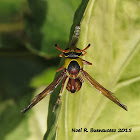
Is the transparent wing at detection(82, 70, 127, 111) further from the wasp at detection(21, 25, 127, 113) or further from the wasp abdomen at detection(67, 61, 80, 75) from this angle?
the wasp abdomen at detection(67, 61, 80, 75)

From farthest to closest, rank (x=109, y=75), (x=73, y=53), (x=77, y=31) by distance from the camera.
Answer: (x=73, y=53) → (x=109, y=75) → (x=77, y=31)

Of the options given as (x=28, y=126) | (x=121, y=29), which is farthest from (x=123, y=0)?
(x=28, y=126)

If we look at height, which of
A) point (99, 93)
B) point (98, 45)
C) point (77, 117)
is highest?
point (98, 45)

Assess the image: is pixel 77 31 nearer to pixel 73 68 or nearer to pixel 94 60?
pixel 94 60

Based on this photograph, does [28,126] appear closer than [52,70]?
Yes

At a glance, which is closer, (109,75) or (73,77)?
(109,75)

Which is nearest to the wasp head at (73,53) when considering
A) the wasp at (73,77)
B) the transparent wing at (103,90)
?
the wasp at (73,77)

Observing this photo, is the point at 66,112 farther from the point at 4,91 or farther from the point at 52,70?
the point at 4,91

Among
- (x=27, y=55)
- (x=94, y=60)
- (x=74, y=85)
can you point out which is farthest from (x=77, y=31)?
(x=27, y=55)
